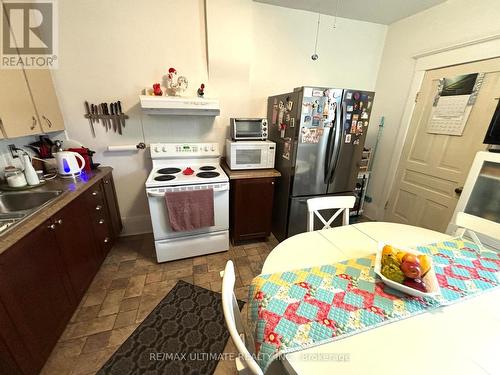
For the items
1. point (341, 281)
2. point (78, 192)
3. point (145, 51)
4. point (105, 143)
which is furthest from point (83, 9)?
point (341, 281)

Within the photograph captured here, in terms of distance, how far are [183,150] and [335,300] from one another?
6.93 ft

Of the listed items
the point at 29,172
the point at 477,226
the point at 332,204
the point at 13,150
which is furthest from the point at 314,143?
the point at 13,150

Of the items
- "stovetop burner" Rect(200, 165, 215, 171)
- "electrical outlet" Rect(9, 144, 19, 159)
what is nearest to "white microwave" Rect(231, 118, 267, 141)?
"stovetop burner" Rect(200, 165, 215, 171)

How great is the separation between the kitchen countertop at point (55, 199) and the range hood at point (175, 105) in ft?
2.69

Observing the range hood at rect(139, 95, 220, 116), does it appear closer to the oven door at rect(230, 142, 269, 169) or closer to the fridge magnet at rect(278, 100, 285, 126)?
the oven door at rect(230, 142, 269, 169)

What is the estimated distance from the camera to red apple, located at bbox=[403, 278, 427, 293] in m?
0.84

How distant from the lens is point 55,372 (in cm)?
124

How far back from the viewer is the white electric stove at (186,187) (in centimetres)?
192

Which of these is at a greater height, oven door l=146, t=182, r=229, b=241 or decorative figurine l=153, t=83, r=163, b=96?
decorative figurine l=153, t=83, r=163, b=96

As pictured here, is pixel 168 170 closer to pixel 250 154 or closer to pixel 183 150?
pixel 183 150

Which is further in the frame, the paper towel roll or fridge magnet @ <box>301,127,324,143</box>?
the paper towel roll

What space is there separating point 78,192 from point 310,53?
115 inches

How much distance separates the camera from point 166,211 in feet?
6.39

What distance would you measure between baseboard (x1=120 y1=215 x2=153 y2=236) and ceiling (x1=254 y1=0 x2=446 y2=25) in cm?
292
